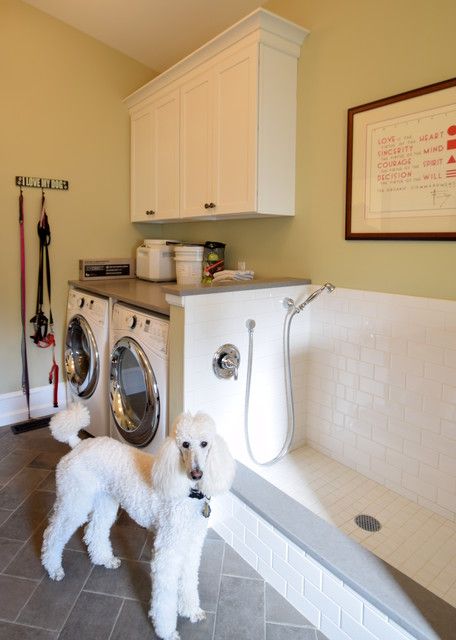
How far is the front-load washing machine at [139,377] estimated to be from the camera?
2121 millimetres

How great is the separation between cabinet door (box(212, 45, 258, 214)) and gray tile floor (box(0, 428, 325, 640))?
1698mm

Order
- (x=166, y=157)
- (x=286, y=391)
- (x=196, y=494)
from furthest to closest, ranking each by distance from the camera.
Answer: (x=166, y=157) < (x=286, y=391) < (x=196, y=494)

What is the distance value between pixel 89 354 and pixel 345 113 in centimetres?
205

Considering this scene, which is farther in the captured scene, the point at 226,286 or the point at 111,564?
the point at 226,286

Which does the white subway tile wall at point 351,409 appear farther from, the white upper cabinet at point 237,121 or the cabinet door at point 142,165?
the cabinet door at point 142,165

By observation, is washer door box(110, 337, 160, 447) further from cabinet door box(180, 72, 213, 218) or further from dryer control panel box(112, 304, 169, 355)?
cabinet door box(180, 72, 213, 218)

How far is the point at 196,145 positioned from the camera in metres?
2.68

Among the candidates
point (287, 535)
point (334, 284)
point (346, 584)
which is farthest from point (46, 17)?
point (346, 584)

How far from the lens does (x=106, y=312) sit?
2648mm

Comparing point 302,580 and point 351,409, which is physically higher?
point 351,409

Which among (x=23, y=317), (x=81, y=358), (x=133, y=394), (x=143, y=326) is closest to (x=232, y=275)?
(x=143, y=326)

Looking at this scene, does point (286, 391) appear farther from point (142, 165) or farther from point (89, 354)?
point (142, 165)

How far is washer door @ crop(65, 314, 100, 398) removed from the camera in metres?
2.75

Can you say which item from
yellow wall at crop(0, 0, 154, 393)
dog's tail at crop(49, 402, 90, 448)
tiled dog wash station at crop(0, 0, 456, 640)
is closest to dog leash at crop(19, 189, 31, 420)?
yellow wall at crop(0, 0, 154, 393)
